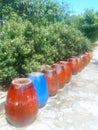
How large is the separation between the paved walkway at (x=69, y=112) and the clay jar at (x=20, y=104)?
0.19m

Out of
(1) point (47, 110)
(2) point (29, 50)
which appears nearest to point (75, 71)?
(2) point (29, 50)

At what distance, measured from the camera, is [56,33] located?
9617mm

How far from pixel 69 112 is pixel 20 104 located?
1.39m

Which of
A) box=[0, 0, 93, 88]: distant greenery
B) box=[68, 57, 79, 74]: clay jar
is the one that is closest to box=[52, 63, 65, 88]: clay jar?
box=[0, 0, 93, 88]: distant greenery

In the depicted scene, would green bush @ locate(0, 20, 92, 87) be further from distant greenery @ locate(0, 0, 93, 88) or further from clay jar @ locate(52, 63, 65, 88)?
clay jar @ locate(52, 63, 65, 88)

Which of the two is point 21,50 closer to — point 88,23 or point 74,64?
point 74,64

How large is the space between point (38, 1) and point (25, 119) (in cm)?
701

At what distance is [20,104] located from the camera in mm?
4137

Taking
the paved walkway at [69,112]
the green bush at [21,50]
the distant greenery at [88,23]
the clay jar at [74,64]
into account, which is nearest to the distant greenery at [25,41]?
the green bush at [21,50]

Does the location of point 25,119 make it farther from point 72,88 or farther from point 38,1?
point 38,1

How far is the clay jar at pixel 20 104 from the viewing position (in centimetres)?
414

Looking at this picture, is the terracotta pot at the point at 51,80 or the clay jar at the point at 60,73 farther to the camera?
the clay jar at the point at 60,73

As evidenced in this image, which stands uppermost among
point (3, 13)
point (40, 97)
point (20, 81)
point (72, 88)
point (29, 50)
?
point (3, 13)

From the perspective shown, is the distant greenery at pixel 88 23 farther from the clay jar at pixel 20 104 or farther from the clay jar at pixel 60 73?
the clay jar at pixel 20 104
